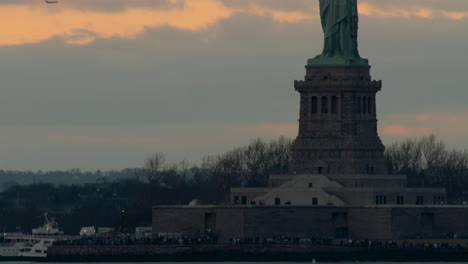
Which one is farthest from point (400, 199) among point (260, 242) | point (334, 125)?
point (260, 242)

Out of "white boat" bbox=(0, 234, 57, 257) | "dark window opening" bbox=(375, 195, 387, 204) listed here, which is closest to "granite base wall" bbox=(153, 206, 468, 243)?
"dark window opening" bbox=(375, 195, 387, 204)

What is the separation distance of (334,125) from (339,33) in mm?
6583

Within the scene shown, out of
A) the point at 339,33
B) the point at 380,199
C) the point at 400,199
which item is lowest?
the point at 380,199

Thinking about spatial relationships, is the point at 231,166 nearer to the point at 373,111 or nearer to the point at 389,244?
the point at 373,111

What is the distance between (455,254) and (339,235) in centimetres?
1195

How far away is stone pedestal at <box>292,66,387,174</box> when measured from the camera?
555ft

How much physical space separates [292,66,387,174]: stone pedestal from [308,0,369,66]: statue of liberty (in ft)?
2.07

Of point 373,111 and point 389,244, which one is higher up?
point 373,111

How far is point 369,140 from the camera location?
560 feet

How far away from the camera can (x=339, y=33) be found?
169 metres

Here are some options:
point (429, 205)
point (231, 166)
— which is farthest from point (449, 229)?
point (231, 166)

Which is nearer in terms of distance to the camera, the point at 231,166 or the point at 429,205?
the point at 429,205

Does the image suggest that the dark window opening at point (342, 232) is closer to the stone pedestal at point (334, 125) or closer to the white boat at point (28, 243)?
the stone pedestal at point (334, 125)

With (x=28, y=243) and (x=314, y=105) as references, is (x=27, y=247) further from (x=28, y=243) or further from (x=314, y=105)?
(x=314, y=105)
